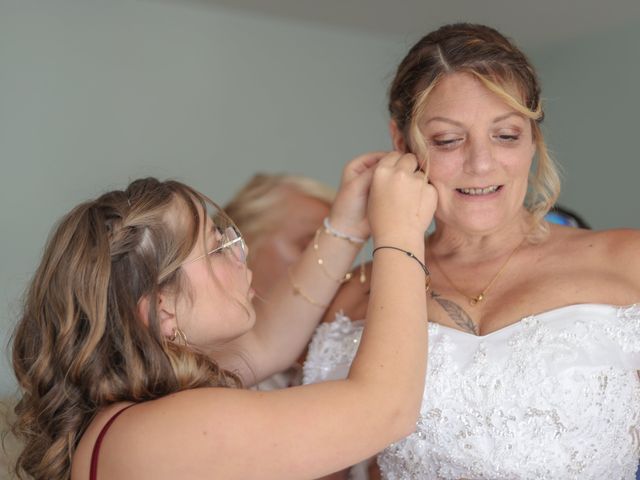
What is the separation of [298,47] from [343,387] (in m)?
4.78

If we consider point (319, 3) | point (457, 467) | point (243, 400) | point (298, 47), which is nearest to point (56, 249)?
point (243, 400)

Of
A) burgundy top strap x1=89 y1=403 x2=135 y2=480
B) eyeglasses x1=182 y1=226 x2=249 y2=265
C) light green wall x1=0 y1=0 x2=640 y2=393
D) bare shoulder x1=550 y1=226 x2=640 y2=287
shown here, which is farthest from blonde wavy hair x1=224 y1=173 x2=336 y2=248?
burgundy top strap x1=89 y1=403 x2=135 y2=480

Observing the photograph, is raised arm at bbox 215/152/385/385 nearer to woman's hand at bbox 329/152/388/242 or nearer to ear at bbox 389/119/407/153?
woman's hand at bbox 329/152/388/242

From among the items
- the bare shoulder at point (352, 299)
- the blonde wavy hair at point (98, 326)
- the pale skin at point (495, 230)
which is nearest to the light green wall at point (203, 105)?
the bare shoulder at point (352, 299)

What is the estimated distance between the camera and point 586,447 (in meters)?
2.06

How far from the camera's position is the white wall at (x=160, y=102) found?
5.02 meters

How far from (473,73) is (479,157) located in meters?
0.22

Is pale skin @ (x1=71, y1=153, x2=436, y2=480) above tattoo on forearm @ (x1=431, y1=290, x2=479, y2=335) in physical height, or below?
above

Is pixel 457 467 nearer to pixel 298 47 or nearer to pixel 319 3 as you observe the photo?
pixel 319 3

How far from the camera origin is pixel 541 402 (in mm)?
2061

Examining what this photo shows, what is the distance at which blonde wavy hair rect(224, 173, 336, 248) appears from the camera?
348cm

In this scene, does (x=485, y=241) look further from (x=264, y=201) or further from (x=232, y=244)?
(x=264, y=201)

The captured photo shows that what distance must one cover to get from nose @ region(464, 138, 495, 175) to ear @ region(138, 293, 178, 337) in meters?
0.86

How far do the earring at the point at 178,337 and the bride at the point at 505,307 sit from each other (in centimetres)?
71
